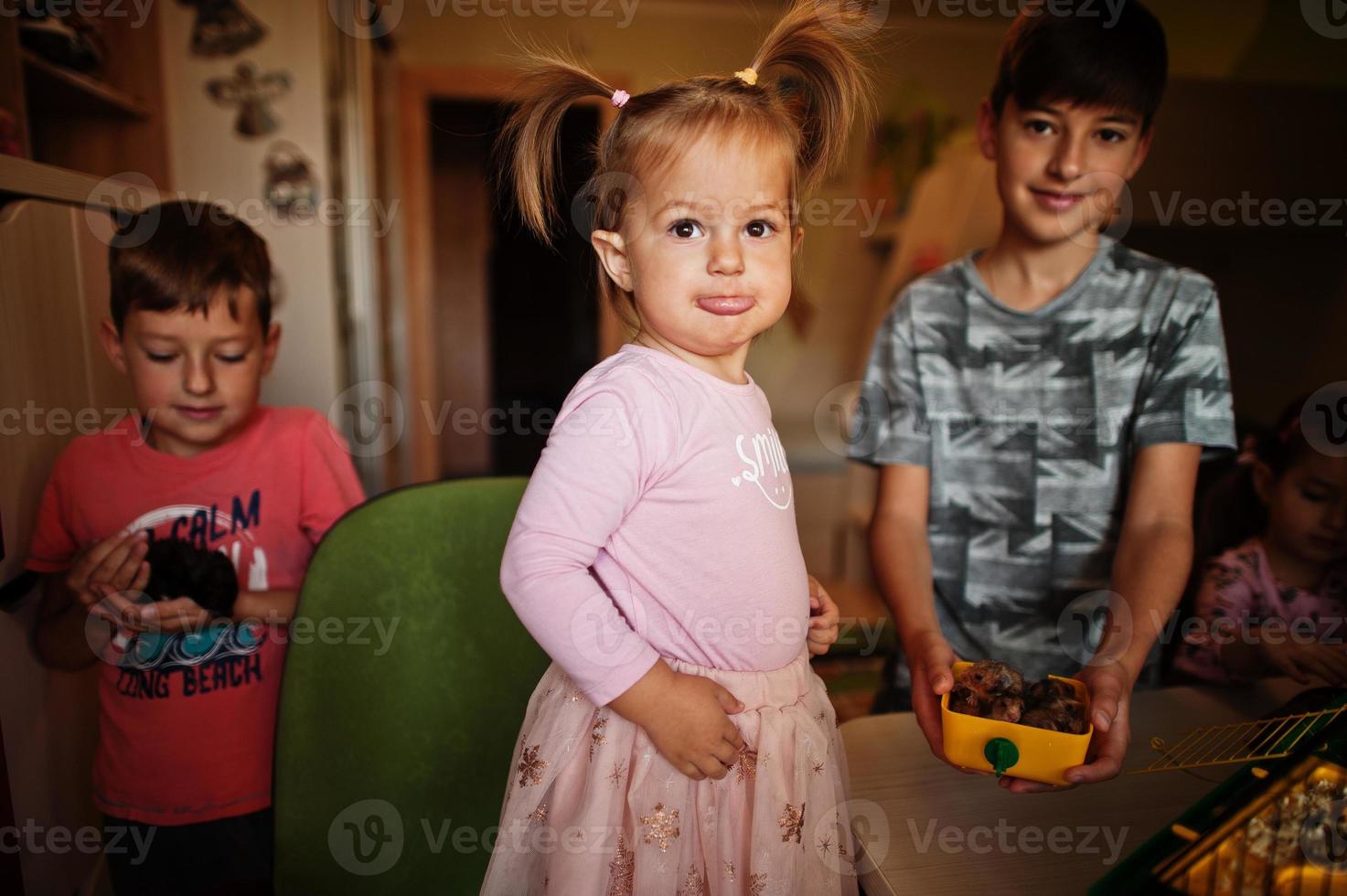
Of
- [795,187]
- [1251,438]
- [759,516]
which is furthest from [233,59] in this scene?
[1251,438]

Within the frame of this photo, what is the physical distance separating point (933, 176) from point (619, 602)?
2324mm

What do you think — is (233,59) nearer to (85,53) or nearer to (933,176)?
(85,53)

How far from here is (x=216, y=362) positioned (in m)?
0.97

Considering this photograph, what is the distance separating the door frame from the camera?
3.50 m

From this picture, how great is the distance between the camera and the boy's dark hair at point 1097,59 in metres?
0.95

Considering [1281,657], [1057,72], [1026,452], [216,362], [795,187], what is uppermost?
[1057,72]

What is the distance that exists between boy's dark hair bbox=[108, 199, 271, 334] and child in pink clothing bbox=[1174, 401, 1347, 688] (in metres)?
1.38

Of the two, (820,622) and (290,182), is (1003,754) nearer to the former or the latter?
(820,622)
